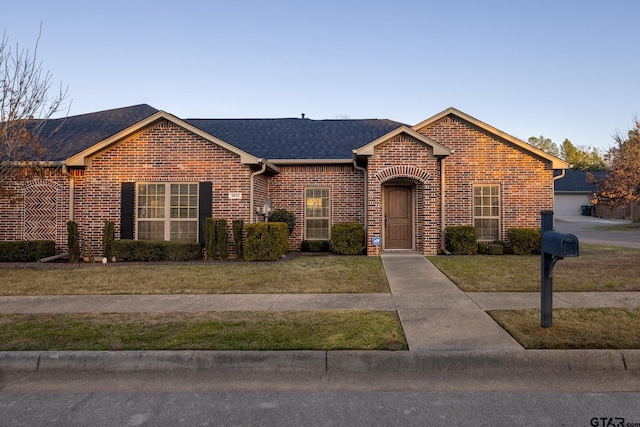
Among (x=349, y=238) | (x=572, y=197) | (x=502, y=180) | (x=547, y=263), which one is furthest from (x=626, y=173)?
(x=572, y=197)

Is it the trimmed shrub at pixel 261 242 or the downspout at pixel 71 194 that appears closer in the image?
the trimmed shrub at pixel 261 242

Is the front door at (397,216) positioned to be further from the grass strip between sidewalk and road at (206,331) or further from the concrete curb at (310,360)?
the concrete curb at (310,360)

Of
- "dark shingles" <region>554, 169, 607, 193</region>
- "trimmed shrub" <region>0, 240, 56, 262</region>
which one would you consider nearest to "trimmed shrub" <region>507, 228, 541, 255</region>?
"trimmed shrub" <region>0, 240, 56, 262</region>

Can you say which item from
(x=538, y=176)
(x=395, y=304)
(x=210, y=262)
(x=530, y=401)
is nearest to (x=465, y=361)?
(x=530, y=401)

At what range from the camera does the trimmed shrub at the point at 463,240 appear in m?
12.9

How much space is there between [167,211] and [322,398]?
10.2 metres

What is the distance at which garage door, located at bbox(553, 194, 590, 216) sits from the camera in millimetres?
42906

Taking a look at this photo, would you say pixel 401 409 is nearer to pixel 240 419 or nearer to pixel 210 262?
pixel 240 419

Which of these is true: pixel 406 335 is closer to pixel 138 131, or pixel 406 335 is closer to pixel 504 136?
pixel 138 131

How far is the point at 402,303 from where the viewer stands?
6562 mm

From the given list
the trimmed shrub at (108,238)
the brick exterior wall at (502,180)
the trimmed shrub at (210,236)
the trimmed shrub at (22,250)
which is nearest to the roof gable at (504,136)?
Answer: the brick exterior wall at (502,180)

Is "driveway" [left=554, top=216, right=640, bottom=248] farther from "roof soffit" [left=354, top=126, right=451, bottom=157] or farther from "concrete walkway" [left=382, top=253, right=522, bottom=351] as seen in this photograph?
"concrete walkway" [left=382, top=253, right=522, bottom=351]

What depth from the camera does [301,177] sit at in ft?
47.2

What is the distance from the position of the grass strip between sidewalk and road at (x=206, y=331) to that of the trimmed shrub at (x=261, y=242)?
5.49 m
